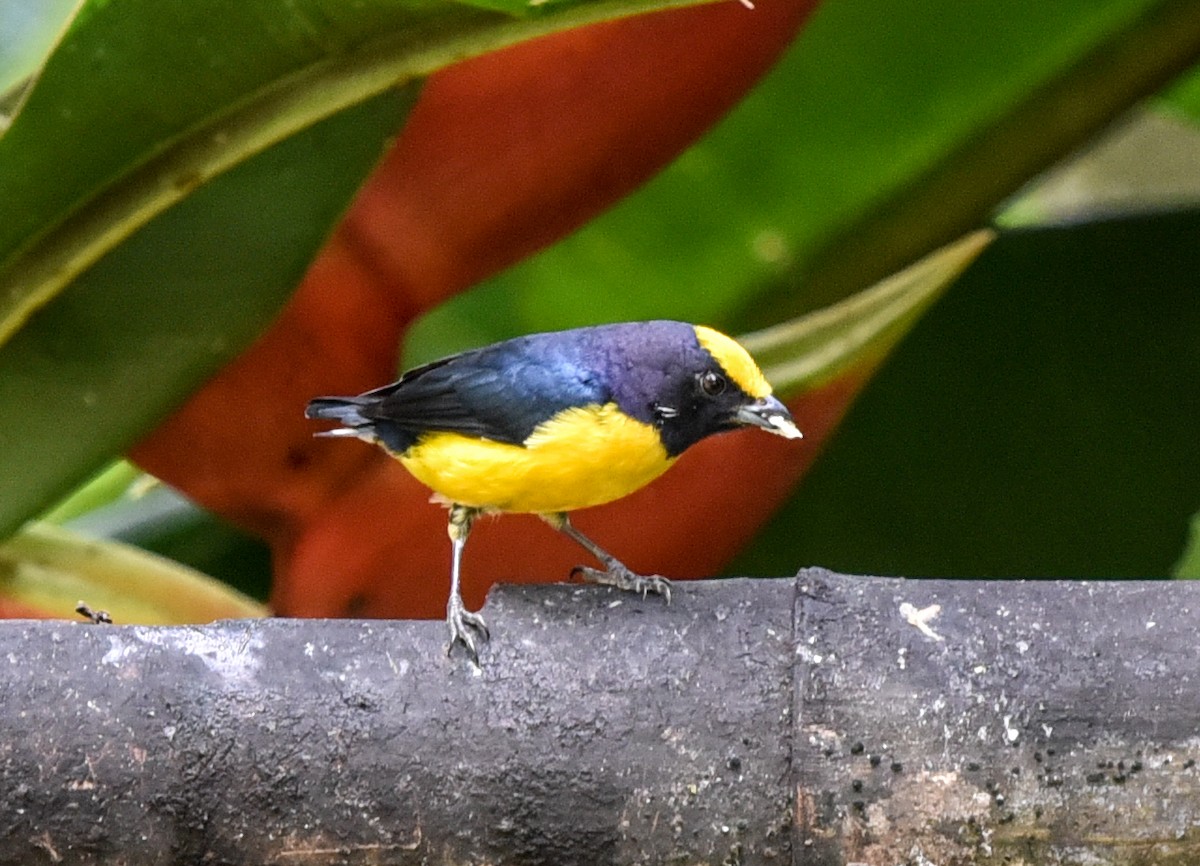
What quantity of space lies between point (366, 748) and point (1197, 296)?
1110 mm

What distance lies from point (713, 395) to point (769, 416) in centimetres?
4

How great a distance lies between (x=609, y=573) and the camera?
1161 millimetres

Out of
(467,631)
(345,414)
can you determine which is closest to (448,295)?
(345,414)

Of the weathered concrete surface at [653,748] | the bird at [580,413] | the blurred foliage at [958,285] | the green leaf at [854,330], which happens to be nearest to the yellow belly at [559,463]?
the bird at [580,413]

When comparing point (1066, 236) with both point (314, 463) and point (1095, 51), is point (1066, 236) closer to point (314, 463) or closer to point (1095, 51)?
point (1095, 51)

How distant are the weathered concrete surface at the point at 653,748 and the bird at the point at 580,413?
24 centimetres

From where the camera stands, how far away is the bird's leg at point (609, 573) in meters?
1.00

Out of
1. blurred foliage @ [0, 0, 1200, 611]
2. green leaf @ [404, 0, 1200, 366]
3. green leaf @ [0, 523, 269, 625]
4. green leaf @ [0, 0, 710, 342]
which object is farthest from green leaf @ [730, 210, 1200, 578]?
green leaf @ [0, 0, 710, 342]

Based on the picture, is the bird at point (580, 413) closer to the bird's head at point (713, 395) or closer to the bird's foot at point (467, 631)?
the bird's head at point (713, 395)

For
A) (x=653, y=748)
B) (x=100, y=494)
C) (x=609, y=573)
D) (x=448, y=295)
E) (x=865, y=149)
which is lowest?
(x=653, y=748)

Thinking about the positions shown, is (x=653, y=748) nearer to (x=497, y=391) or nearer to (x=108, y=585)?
(x=497, y=391)

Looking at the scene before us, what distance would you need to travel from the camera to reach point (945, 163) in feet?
4.89

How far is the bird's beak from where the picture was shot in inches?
42.9

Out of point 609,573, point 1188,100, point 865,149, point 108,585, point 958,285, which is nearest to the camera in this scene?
point 609,573
